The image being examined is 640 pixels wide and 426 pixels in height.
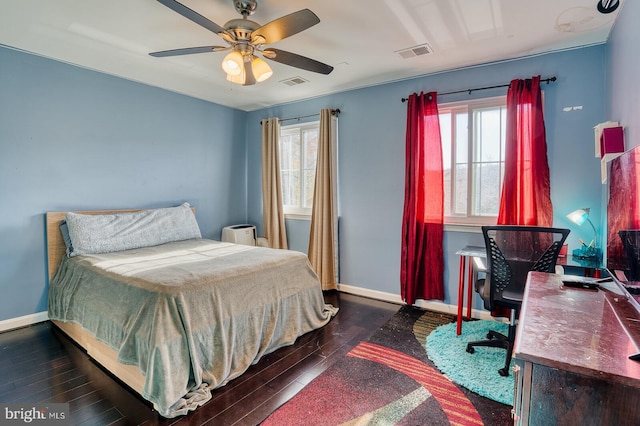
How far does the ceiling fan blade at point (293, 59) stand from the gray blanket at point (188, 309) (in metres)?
1.52

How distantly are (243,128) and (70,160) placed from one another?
2274 mm

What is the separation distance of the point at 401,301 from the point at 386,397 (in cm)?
Result: 167

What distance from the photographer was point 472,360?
2301mm

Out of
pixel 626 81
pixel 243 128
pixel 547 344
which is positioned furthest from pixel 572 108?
pixel 243 128

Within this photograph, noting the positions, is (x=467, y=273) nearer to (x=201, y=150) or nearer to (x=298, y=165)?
(x=298, y=165)

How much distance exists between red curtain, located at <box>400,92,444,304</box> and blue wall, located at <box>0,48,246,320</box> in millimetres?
2692

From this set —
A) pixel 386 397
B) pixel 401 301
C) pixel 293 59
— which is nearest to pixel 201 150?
pixel 293 59

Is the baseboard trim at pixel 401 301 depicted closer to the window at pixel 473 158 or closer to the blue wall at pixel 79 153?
the window at pixel 473 158

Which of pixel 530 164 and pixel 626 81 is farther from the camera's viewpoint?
pixel 530 164

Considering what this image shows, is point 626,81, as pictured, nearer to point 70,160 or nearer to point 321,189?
point 321,189

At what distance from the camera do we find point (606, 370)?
29.9 inches

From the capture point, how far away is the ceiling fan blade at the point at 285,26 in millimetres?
1730

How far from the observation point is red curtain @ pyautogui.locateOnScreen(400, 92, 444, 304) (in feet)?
10.5

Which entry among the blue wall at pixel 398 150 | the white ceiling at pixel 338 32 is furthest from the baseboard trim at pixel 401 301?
the white ceiling at pixel 338 32
